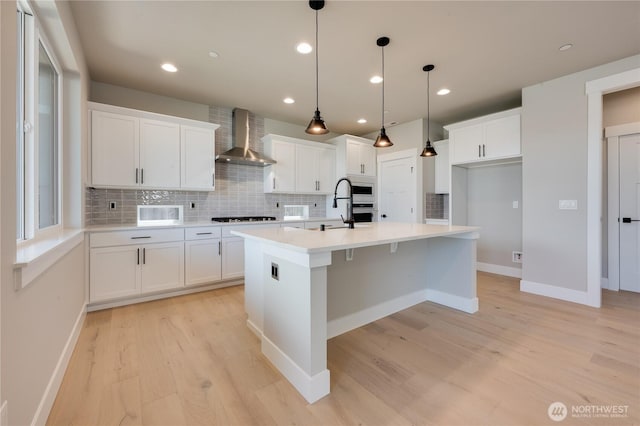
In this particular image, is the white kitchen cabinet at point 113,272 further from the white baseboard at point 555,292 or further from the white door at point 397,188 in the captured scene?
the white baseboard at point 555,292

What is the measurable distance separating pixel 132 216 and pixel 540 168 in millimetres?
5297

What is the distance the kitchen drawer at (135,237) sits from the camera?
287cm

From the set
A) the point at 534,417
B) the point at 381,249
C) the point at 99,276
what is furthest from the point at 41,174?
the point at 534,417

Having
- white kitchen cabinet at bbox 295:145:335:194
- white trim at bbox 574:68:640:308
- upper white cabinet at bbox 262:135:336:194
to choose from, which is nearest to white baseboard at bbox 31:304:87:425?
upper white cabinet at bbox 262:135:336:194

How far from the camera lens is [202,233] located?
352 centimetres

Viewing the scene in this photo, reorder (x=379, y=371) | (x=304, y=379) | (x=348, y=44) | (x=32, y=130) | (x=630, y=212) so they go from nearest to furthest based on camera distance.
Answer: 1. (x=304, y=379)
2. (x=32, y=130)
3. (x=379, y=371)
4. (x=348, y=44)
5. (x=630, y=212)

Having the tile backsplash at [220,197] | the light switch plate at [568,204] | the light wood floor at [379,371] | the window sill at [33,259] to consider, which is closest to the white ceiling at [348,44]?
the tile backsplash at [220,197]

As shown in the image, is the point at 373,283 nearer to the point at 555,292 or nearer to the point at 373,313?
the point at 373,313

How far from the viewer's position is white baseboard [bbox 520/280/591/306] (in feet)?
10.2

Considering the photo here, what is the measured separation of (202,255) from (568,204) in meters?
4.54

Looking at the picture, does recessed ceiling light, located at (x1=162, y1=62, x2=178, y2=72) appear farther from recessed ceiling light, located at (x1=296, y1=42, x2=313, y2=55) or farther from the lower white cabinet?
the lower white cabinet

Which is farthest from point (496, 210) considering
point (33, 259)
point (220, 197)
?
point (33, 259)

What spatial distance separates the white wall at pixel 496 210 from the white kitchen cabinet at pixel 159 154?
476 centimetres

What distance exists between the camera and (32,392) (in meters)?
1.29
